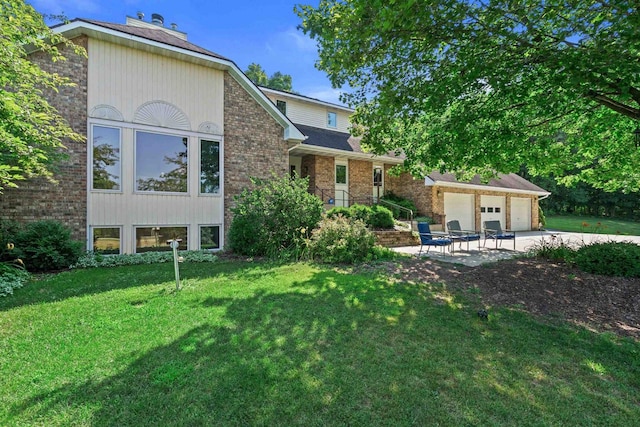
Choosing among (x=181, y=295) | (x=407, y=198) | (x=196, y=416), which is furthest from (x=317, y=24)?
(x=407, y=198)

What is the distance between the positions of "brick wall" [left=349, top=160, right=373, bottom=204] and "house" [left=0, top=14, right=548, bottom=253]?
5.34 meters

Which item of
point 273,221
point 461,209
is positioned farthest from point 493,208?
point 273,221

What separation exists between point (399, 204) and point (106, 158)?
45.3 ft

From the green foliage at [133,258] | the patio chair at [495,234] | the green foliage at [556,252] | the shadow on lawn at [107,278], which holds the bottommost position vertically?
the shadow on lawn at [107,278]

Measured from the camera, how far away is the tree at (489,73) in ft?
15.2

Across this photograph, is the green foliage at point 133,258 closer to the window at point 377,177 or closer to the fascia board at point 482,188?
the window at point 377,177

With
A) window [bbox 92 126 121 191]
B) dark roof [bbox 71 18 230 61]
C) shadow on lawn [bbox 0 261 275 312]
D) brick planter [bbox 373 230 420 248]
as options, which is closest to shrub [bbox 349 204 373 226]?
brick planter [bbox 373 230 420 248]

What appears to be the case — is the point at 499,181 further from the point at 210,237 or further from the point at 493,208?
the point at 210,237

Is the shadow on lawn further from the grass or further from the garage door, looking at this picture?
the grass

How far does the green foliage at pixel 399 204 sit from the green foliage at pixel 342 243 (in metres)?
8.26

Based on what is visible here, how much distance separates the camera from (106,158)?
369 inches

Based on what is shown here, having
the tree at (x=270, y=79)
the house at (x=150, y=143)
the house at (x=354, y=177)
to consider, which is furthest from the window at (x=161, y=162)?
the tree at (x=270, y=79)

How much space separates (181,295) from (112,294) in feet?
4.37

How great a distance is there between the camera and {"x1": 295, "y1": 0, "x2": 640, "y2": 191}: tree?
15.2ft
